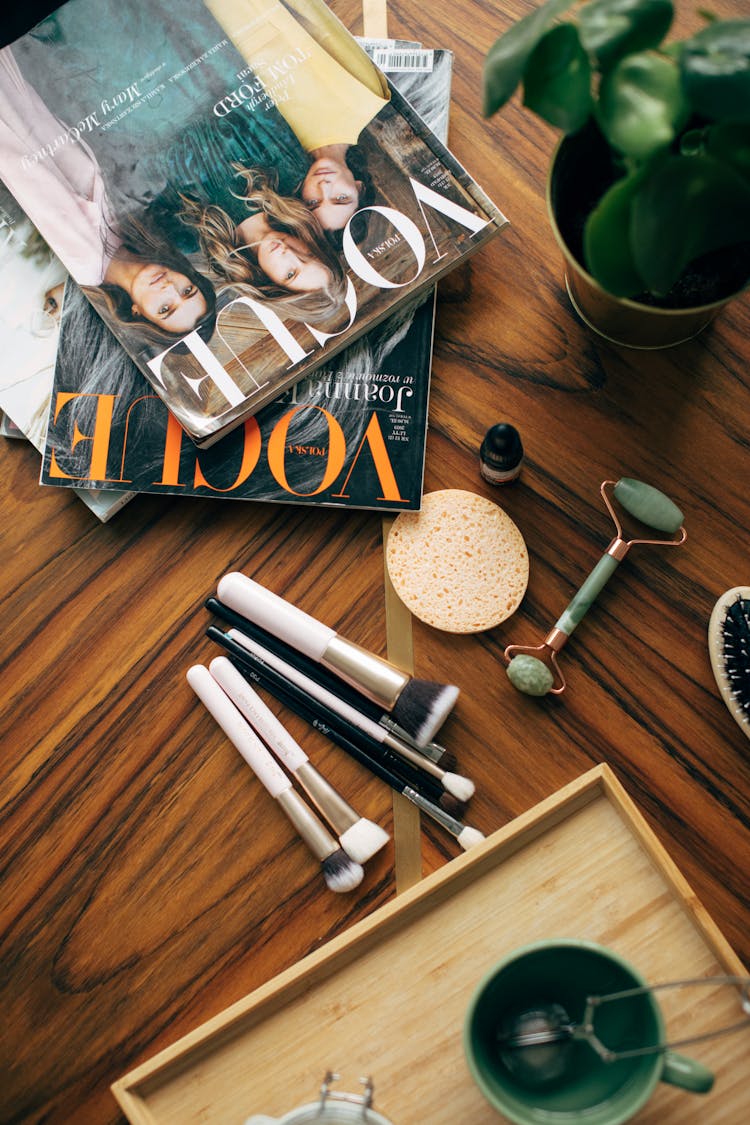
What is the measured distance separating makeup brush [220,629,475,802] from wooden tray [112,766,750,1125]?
45 millimetres

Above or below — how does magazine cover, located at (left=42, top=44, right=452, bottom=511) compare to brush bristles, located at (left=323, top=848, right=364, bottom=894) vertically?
above

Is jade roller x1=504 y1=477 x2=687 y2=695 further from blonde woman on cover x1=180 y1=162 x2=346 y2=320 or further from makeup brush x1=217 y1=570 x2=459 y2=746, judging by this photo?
blonde woman on cover x1=180 y1=162 x2=346 y2=320

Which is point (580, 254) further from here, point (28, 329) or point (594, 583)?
point (28, 329)

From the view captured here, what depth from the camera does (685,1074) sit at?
424mm

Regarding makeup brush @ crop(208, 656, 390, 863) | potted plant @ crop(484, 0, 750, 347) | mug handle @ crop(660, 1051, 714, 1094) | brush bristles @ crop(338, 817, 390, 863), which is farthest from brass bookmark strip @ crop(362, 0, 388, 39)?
mug handle @ crop(660, 1051, 714, 1094)

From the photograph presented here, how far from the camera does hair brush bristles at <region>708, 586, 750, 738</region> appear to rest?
571 millimetres

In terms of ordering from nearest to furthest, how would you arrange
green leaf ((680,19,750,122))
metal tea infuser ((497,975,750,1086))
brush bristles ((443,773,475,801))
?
green leaf ((680,19,750,122)) → metal tea infuser ((497,975,750,1086)) → brush bristles ((443,773,475,801))

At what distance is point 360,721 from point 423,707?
0.16 feet

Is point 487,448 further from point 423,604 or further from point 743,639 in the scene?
point 743,639

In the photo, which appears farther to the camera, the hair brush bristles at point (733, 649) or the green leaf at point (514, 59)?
the hair brush bristles at point (733, 649)

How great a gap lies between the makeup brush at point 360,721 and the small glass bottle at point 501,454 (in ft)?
0.66

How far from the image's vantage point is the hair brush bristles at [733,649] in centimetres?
57

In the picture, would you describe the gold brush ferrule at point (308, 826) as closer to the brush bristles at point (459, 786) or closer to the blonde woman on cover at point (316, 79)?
the brush bristles at point (459, 786)

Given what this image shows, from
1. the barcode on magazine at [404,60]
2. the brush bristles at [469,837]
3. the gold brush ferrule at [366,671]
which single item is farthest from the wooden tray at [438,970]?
the barcode on magazine at [404,60]
